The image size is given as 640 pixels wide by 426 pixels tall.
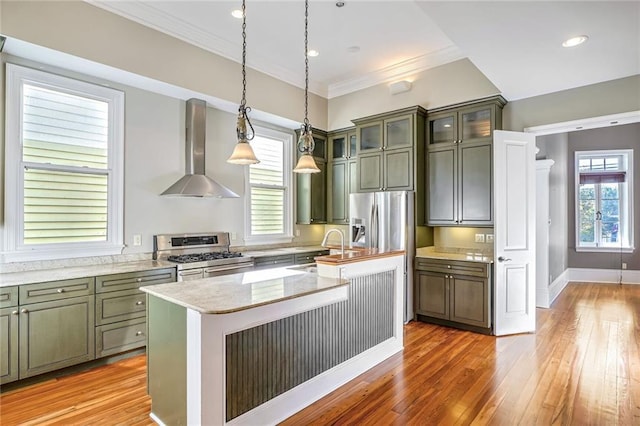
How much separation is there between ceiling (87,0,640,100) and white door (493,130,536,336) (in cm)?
69

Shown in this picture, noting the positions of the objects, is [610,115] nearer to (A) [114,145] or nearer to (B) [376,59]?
(B) [376,59]

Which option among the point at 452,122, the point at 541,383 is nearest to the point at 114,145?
the point at 452,122

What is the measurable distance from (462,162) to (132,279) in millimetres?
4015

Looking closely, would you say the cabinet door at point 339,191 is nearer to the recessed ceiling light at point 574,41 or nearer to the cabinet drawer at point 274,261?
the cabinet drawer at point 274,261

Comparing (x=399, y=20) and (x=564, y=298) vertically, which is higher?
(x=399, y=20)

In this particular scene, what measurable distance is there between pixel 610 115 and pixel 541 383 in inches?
115

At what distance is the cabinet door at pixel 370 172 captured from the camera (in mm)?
4934

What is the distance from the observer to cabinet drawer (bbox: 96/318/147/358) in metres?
3.13

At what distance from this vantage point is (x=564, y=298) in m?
5.69

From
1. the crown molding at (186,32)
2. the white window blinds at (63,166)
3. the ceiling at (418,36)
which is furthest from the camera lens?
the crown molding at (186,32)

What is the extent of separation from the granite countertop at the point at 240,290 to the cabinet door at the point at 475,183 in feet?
8.21

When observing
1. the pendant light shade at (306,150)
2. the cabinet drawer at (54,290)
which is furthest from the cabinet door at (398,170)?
the cabinet drawer at (54,290)

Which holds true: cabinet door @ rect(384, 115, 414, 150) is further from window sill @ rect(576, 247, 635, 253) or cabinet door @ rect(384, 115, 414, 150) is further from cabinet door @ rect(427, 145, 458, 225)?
window sill @ rect(576, 247, 635, 253)

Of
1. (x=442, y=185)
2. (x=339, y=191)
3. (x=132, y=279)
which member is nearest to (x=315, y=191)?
(x=339, y=191)
